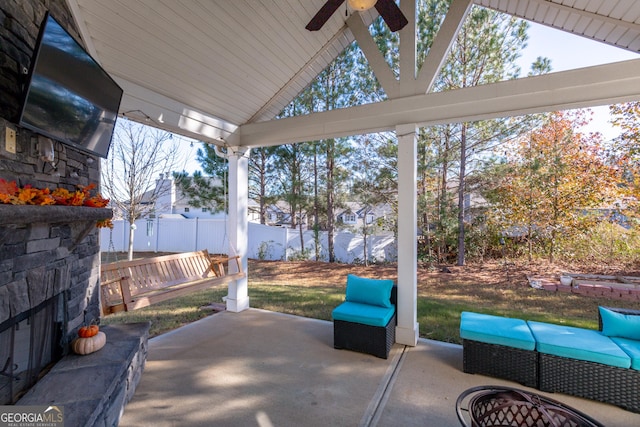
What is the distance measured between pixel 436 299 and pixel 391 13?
4.64 meters

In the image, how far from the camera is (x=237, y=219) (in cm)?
489

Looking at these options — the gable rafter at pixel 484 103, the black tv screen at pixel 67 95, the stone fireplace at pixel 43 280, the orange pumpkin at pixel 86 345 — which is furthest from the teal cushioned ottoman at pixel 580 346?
the black tv screen at pixel 67 95

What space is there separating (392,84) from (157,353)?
416 centimetres

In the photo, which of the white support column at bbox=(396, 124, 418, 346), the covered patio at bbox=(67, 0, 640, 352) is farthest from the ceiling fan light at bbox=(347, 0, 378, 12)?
the white support column at bbox=(396, 124, 418, 346)

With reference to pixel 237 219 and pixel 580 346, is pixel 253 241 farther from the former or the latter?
pixel 580 346

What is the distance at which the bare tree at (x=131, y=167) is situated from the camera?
6.57 metres

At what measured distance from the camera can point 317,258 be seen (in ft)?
29.0

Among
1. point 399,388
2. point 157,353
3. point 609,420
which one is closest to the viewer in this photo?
point 609,420

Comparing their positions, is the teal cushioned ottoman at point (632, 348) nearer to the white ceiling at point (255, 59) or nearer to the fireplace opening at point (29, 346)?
the white ceiling at point (255, 59)

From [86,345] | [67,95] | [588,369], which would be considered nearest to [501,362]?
[588,369]

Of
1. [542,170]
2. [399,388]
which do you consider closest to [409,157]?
[399,388]

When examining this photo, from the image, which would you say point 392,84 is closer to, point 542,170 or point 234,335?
point 234,335

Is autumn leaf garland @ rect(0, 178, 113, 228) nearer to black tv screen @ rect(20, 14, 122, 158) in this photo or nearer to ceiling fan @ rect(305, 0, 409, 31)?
black tv screen @ rect(20, 14, 122, 158)

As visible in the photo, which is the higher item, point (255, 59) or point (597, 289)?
point (255, 59)
